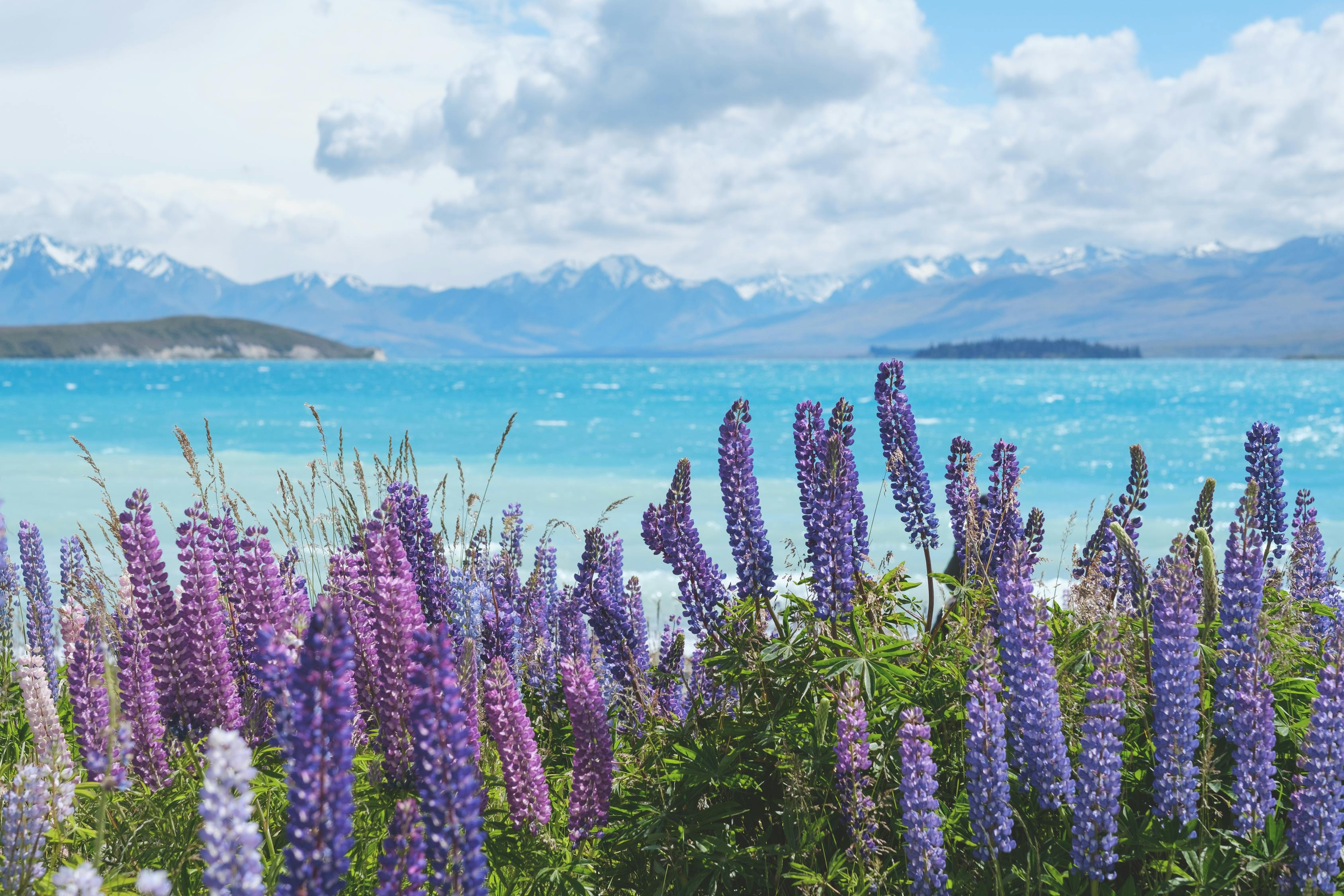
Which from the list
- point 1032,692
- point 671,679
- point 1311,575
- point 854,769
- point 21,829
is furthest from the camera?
point 1311,575

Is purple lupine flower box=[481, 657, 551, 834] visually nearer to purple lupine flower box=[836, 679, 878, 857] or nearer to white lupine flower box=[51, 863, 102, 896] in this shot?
purple lupine flower box=[836, 679, 878, 857]

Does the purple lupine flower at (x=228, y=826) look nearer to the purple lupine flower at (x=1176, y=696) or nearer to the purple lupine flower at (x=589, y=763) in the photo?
the purple lupine flower at (x=589, y=763)

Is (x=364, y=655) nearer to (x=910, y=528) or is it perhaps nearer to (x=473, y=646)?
(x=473, y=646)

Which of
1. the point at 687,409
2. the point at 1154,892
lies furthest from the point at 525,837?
the point at 687,409

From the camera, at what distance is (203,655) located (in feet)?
11.7

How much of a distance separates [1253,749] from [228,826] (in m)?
2.94

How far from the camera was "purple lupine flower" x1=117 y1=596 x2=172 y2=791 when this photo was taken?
11.5ft

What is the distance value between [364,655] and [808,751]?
64.2 inches

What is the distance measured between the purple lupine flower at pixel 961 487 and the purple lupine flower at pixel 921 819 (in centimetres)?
146

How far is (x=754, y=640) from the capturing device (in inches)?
157

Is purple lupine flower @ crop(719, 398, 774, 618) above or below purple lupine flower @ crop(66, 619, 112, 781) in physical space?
above

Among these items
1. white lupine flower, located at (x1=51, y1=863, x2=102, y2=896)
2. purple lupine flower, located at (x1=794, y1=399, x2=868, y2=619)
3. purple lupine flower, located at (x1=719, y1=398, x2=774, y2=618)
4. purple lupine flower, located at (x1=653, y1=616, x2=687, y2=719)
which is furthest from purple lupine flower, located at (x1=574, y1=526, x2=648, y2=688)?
white lupine flower, located at (x1=51, y1=863, x2=102, y2=896)

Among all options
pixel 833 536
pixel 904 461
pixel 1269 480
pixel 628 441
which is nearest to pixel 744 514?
pixel 833 536

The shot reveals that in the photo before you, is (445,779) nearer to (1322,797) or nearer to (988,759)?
(988,759)
